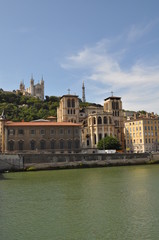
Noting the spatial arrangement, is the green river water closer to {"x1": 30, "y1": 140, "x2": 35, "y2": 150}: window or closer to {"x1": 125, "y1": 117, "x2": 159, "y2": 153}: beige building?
{"x1": 30, "y1": 140, "x2": 35, "y2": 150}: window

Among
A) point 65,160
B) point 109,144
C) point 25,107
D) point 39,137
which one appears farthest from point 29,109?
point 65,160

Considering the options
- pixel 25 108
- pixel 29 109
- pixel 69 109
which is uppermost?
pixel 25 108

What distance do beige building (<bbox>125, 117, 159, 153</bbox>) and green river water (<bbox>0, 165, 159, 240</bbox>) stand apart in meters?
50.9

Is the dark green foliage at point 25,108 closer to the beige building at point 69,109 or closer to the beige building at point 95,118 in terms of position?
the beige building at point 95,118

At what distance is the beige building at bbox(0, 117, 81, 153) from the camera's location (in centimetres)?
6494

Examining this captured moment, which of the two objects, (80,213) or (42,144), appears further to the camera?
(42,144)

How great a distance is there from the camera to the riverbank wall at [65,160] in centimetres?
5369

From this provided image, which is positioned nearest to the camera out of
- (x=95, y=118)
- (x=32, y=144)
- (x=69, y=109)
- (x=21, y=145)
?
(x=21, y=145)

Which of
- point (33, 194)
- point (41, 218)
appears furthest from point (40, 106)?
point (41, 218)

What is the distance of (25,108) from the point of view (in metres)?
127

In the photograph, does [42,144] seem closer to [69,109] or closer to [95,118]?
[95,118]

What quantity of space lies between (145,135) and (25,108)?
65.1 m

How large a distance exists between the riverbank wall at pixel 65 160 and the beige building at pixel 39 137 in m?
9.17

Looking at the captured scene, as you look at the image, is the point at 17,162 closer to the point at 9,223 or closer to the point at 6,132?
the point at 6,132
